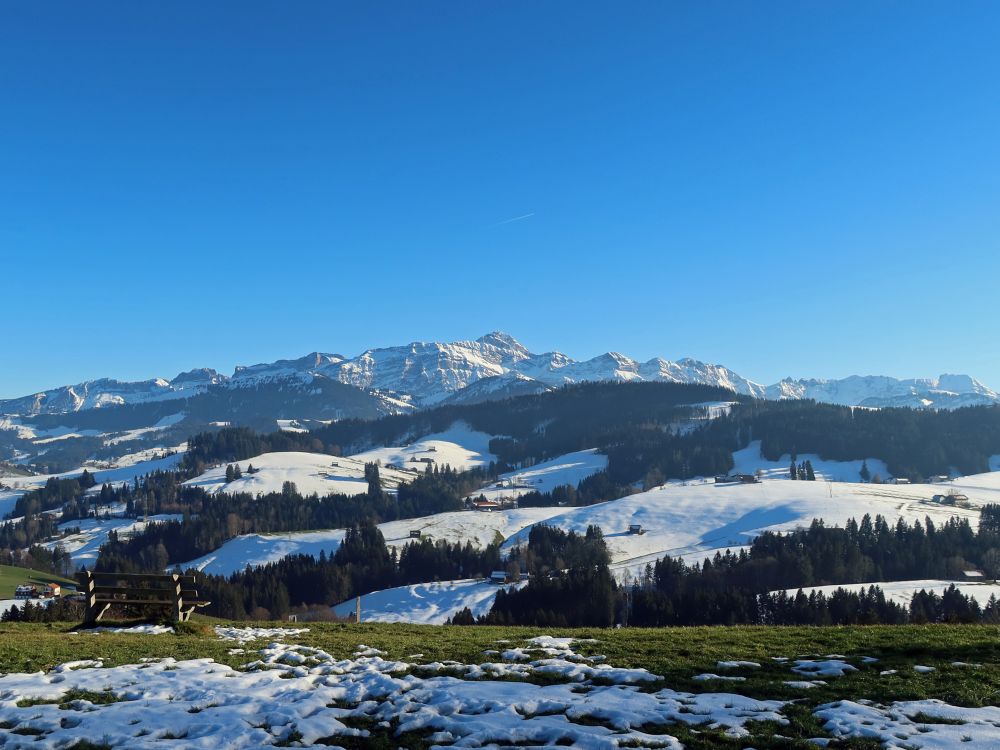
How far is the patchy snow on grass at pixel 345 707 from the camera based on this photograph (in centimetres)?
1432

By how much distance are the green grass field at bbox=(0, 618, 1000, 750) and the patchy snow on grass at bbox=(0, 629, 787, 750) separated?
2.92 ft

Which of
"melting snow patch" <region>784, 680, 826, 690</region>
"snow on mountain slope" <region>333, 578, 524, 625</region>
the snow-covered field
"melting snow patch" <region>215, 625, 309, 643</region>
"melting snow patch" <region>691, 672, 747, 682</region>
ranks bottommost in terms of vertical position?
"snow on mountain slope" <region>333, 578, 524, 625</region>

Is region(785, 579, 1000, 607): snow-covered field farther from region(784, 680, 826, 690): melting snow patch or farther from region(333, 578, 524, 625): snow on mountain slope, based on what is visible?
region(784, 680, 826, 690): melting snow patch

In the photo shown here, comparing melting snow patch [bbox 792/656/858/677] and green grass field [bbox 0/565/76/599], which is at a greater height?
melting snow patch [bbox 792/656/858/677]

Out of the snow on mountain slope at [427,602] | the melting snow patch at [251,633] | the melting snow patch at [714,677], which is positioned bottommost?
the snow on mountain slope at [427,602]

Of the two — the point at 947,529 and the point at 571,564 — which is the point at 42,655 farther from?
the point at 947,529

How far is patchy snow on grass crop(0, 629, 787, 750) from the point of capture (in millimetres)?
14320

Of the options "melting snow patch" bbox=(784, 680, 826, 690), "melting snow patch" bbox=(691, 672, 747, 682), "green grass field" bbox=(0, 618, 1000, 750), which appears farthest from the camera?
"melting snow patch" bbox=(691, 672, 747, 682)

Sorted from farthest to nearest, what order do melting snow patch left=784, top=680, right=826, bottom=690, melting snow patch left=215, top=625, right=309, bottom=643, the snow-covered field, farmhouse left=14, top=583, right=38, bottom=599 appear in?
farmhouse left=14, top=583, right=38, bottom=599 < the snow-covered field < melting snow patch left=215, top=625, right=309, bottom=643 < melting snow patch left=784, top=680, right=826, bottom=690

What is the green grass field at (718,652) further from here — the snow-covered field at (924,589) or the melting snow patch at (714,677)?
the snow-covered field at (924,589)

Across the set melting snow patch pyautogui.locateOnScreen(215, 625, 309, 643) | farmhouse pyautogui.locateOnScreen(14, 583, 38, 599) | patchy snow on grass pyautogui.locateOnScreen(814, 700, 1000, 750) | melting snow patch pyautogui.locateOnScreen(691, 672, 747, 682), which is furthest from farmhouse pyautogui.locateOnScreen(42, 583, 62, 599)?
patchy snow on grass pyautogui.locateOnScreen(814, 700, 1000, 750)

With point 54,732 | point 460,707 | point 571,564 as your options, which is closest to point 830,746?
point 460,707

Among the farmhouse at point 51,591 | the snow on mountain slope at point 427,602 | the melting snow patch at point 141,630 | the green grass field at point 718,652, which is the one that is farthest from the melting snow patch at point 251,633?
the farmhouse at point 51,591

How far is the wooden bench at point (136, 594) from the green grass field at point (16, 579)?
140m
